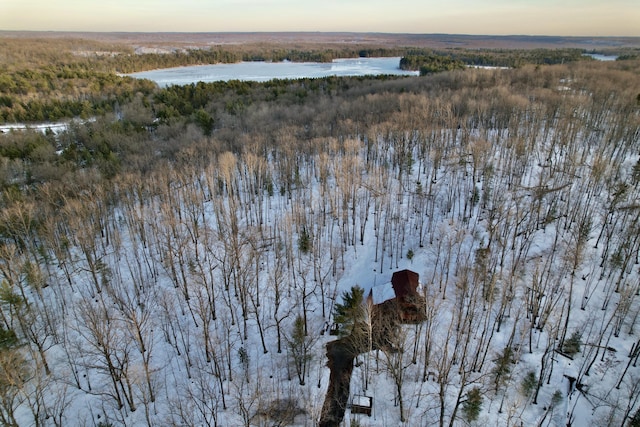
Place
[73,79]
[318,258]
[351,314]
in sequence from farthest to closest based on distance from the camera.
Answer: [73,79]
[318,258]
[351,314]

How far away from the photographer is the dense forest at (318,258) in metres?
21.8

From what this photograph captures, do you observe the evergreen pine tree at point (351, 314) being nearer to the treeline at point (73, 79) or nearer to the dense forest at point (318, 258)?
the dense forest at point (318, 258)

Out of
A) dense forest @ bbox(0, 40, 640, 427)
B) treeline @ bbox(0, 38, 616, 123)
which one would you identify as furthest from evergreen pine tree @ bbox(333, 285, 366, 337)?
treeline @ bbox(0, 38, 616, 123)

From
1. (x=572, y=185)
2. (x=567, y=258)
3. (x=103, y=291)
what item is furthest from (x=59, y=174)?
(x=572, y=185)

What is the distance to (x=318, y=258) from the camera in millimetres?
33406

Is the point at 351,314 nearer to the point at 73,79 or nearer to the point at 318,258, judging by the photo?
the point at 318,258

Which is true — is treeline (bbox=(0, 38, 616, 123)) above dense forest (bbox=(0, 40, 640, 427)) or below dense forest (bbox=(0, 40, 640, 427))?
above

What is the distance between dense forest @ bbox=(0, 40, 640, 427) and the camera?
21.8 metres

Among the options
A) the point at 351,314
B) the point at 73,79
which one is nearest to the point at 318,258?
the point at 351,314

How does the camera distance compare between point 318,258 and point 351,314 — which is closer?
point 351,314

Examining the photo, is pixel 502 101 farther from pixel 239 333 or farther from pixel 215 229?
pixel 239 333

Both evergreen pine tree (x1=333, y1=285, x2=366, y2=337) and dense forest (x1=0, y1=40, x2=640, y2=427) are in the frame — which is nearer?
dense forest (x1=0, y1=40, x2=640, y2=427)

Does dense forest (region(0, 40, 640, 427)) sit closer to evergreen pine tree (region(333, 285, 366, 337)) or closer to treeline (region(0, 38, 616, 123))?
evergreen pine tree (region(333, 285, 366, 337))

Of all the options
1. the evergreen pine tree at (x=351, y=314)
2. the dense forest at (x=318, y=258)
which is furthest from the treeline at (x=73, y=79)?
the evergreen pine tree at (x=351, y=314)
